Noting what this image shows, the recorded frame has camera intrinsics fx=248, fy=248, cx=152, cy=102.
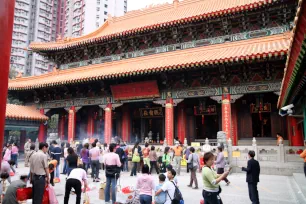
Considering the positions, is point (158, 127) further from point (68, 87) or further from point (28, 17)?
point (28, 17)

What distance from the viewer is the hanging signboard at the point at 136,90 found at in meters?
14.4

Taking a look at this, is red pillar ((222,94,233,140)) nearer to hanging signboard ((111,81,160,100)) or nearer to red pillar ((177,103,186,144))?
red pillar ((177,103,186,144))

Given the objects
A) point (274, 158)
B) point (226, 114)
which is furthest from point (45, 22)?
point (274, 158)

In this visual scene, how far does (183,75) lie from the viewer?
13.6 metres

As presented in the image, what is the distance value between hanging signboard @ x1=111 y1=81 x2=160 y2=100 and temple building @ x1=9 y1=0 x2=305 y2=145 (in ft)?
0.20

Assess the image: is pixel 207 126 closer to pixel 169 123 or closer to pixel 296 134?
pixel 169 123

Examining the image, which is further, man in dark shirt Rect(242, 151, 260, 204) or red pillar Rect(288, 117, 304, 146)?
red pillar Rect(288, 117, 304, 146)

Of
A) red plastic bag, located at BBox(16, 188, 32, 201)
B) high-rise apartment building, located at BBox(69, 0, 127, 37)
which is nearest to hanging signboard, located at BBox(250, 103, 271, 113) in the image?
red plastic bag, located at BBox(16, 188, 32, 201)

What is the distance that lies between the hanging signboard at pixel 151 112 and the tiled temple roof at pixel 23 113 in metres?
7.25

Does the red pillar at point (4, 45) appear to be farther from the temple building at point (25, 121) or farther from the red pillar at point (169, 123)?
the temple building at point (25, 121)

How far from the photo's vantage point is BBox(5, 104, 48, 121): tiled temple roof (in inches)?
634

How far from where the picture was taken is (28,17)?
197 feet

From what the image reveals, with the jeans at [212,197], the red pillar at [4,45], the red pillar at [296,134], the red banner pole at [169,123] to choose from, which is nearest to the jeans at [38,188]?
the jeans at [212,197]

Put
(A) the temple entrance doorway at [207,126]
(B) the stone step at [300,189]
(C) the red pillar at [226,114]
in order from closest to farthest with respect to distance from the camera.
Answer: (B) the stone step at [300,189] < (C) the red pillar at [226,114] < (A) the temple entrance doorway at [207,126]
